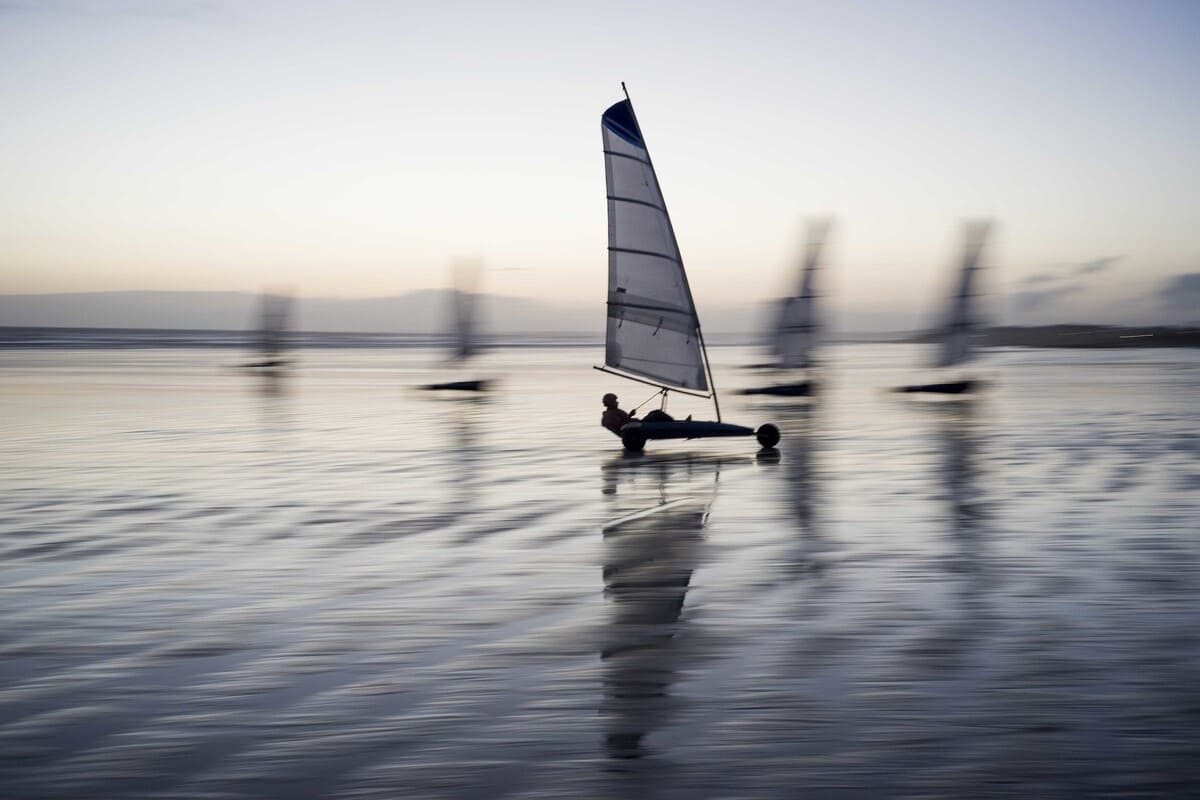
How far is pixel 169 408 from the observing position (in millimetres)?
34844

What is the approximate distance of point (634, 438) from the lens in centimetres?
2334

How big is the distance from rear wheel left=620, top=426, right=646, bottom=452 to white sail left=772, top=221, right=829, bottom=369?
2534 centimetres

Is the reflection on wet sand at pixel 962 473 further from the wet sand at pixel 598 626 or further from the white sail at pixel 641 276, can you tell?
the white sail at pixel 641 276

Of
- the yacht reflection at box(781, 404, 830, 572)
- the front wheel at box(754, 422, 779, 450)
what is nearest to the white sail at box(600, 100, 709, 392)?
the front wheel at box(754, 422, 779, 450)

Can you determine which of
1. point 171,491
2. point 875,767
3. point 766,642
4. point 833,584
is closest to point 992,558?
point 833,584

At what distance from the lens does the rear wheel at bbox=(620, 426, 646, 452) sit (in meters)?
23.3

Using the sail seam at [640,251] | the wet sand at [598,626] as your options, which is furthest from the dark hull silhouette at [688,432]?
the sail seam at [640,251]

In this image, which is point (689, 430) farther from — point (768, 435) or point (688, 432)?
point (768, 435)

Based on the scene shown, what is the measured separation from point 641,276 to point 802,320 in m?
24.5

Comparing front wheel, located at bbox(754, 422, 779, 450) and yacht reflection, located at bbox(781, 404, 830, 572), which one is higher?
front wheel, located at bbox(754, 422, 779, 450)

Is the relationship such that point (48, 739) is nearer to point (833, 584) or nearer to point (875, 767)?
point (875, 767)

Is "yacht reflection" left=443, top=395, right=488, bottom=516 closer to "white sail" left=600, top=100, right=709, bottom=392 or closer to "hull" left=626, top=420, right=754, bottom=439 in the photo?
"hull" left=626, top=420, right=754, bottom=439

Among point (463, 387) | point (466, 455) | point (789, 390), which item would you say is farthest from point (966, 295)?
point (466, 455)

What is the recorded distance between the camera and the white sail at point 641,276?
24.3 meters
